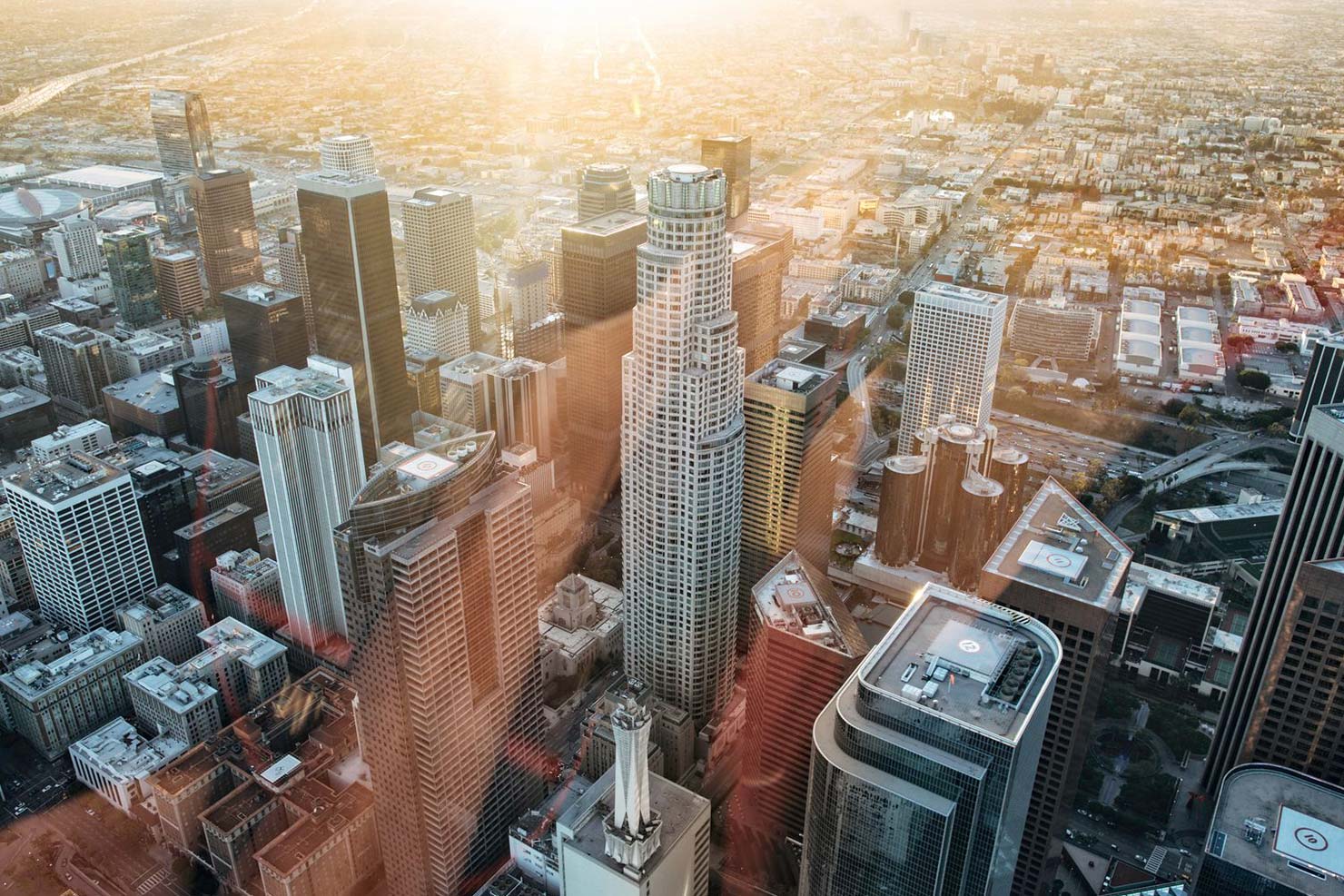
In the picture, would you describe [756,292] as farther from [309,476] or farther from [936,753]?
[936,753]

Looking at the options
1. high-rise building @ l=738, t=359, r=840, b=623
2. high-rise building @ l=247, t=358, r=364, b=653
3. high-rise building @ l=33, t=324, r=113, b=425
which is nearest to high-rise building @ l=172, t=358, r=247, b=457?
high-rise building @ l=33, t=324, r=113, b=425

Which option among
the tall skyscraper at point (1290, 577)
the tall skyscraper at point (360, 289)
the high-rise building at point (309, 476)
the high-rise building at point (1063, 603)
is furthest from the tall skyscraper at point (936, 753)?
the tall skyscraper at point (360, 289)

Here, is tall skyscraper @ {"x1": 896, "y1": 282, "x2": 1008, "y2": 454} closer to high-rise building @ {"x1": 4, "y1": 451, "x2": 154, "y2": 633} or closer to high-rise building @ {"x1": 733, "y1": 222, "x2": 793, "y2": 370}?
high-rise building @ {"x1": 733, "y1": 222, "x2": 793, "y2": 370}

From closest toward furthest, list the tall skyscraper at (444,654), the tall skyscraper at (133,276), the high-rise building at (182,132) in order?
the tall skyscraper at (444,654) < the tall skyscraper at (133,276) < the high-rise building at (182,132)

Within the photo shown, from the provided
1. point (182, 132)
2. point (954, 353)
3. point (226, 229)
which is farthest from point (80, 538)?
point (182, 132)

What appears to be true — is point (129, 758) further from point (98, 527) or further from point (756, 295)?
point (756, 295)

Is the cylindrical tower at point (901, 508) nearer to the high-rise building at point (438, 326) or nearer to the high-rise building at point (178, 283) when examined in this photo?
the high-rise building at point (438, 326)

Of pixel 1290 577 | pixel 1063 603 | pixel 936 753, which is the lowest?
pixel 1290 577

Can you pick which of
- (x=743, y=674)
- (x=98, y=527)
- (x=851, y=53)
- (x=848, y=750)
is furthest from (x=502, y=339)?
(x=851, y=53)
